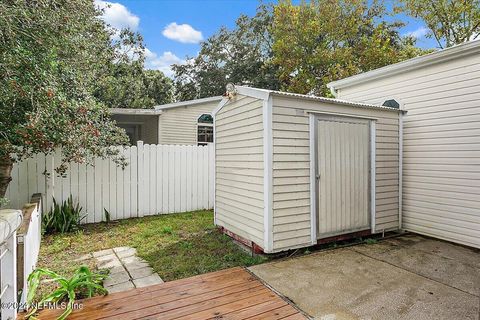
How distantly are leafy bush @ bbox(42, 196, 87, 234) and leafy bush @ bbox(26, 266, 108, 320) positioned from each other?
2.48 m

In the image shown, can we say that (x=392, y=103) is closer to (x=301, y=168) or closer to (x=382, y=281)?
(x=301, y=168)

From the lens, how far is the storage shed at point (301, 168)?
12.1 feet

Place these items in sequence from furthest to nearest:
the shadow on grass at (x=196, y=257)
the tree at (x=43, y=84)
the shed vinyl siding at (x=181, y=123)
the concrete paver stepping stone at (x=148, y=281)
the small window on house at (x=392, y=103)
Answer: the shed vinyl siding at (x=181, y=123), the small window on house at (x=392, y=103), the shadow on grass at (x=196, y=257), the tree at (x=43, y=84), the concrete paver stepping stone at (x=148, y=281)

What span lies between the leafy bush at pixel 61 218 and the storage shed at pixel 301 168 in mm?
2713

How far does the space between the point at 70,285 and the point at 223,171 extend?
2.77 metres

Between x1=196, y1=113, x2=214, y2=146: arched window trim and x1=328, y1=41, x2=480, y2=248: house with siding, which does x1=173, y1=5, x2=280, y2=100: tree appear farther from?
x1=328, y1=41, x2=480, y2=248: house with siding

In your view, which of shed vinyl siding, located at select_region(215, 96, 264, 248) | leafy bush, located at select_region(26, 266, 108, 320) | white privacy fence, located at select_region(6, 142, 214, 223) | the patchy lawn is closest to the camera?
leafy bush, located at select_region(26, 266, 108, 320)

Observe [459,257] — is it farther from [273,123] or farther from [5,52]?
[5,52]

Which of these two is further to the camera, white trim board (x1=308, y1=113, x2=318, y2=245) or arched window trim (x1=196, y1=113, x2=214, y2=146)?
arched window trim (x1=196, y1=113, x2=214, y2=146)

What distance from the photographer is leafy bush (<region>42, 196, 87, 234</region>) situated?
16.2 feet

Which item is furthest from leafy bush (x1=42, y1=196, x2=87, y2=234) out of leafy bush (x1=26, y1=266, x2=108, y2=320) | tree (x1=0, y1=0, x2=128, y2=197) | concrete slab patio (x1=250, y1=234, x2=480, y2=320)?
concrete slab patio (x1=250, y1=234, x2=480, y2=320)

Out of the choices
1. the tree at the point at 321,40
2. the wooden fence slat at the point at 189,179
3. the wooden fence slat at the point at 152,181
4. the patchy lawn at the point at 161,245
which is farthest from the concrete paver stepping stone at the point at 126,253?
the tree at the point at 321,40

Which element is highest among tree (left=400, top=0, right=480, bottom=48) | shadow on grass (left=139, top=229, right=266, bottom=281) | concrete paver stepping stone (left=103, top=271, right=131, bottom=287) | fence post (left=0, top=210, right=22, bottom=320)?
tree (left=400, top=0, right=480, bottom=48)

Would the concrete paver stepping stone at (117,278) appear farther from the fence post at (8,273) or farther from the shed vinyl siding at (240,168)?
the shed vinyl siding at (240,168)
